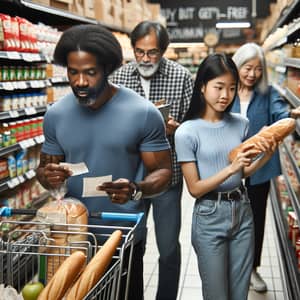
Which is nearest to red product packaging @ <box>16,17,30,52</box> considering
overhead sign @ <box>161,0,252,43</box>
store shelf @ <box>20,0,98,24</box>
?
store shelf @ <box>20,0,98,24</box>

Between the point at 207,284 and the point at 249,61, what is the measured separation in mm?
1602

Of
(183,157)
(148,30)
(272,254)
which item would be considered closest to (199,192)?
(183,157)

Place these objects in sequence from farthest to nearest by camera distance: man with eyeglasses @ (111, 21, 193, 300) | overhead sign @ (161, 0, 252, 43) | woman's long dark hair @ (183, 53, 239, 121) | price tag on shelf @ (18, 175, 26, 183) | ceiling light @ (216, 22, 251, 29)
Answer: ceiling light @ (216, 22, 251, 29) → overhead sign @ (161, 0, 252, 43) → price tag on shelf @ (18, 175, 26, 183) → man with eyeglasses @ (111, 21, 193, 300) → woman's long dark hair @ (183, 53, 239, 121)

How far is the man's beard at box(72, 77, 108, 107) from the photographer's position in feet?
7.13

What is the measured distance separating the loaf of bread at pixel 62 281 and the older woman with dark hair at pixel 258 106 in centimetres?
243

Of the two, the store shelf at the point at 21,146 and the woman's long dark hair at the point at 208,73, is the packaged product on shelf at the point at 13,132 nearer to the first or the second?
the store shelf at the point at 21,146

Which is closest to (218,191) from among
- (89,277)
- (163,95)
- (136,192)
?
(136,192)

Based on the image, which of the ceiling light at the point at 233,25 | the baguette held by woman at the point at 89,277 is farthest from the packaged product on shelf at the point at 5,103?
the ceiling light at the point at 233,25

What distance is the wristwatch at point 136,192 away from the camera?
220 centimetres

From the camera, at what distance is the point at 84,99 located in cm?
218

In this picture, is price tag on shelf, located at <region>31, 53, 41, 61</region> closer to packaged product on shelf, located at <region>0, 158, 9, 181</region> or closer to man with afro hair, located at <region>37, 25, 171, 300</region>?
packaged product on shelf, located at <region>0, 158, 9, 181</region>

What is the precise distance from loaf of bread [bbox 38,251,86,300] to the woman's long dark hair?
136 centimetres

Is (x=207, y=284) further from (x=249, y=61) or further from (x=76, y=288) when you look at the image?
(x=249, y=61)

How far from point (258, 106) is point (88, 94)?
1914 mm
